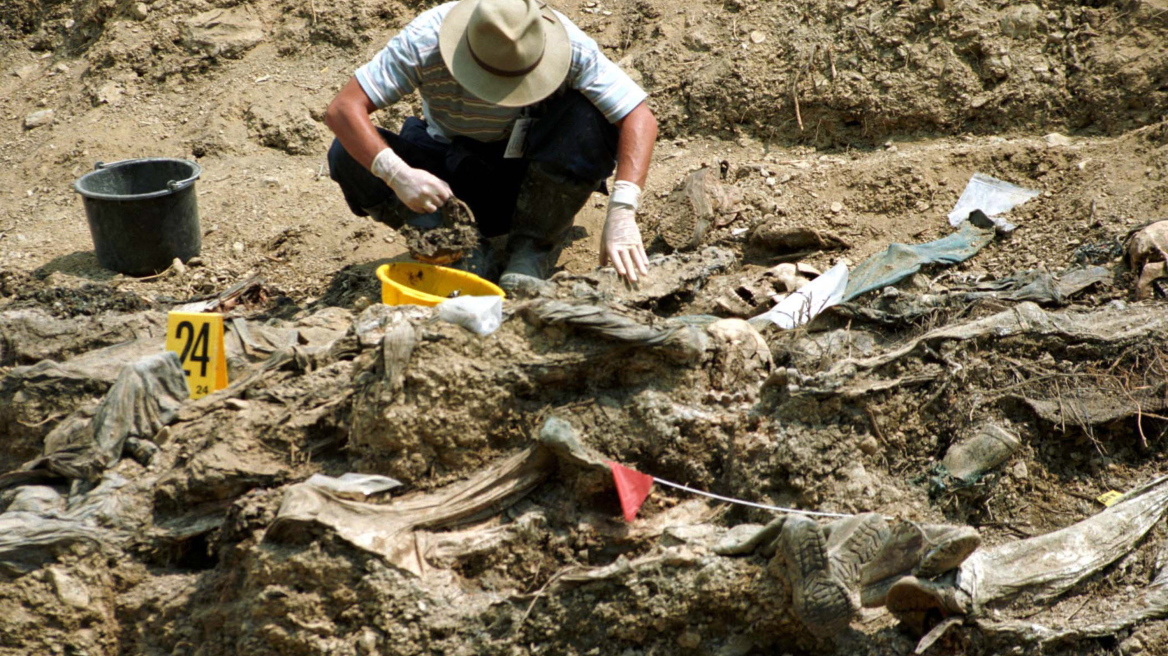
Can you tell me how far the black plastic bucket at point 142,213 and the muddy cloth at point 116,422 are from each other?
1.73 meters

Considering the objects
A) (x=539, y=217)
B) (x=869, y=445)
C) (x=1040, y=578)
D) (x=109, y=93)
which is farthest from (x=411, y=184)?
(x=109, y=93)

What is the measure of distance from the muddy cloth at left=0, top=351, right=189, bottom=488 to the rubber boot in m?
1.28

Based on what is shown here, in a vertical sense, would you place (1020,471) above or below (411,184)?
below

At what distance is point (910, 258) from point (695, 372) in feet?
4.29

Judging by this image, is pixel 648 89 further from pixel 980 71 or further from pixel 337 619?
pixel 337 619

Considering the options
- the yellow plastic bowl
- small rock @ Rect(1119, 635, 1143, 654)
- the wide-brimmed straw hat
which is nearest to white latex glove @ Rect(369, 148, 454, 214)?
the yellow plastic bowl

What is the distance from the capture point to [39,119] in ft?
16.7

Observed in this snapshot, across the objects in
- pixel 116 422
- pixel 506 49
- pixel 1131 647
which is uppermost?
pixel 506 49

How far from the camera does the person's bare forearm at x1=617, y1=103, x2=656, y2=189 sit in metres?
3.42

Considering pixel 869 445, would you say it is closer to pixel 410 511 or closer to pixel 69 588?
pixel 410 511

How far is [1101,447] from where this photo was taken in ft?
8.05

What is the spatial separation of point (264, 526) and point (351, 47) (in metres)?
3.57

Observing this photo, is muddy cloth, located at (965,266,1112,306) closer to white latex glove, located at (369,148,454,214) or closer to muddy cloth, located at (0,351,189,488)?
white latex glove, located at (369,148,454,214)

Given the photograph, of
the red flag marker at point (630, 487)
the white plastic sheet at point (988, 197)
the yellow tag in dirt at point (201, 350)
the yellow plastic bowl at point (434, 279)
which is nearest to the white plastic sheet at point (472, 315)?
the red flag marker at point (630, 487)
